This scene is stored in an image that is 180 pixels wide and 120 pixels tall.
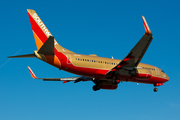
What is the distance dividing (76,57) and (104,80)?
8.81m

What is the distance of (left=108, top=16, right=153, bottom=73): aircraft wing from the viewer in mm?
26250

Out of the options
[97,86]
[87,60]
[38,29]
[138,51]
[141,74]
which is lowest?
[97,86]

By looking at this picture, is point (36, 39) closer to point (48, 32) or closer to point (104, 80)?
point (48, 32)

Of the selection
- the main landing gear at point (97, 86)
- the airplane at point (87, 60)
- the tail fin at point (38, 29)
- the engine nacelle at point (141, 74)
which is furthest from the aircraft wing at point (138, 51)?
the tail fin at point (38, 29)

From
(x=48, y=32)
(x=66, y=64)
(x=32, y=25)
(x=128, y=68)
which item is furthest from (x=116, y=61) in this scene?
(x=32, y=25)

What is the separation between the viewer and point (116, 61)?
35375 millimetres

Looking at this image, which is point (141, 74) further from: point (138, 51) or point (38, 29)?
point (38, 29)

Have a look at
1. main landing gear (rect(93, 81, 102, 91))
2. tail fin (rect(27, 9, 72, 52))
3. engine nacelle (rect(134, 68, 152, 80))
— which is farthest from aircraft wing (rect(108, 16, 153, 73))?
tail fin (rect(27, 9, 72, 52))

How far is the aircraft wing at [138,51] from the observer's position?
2625 centimetres

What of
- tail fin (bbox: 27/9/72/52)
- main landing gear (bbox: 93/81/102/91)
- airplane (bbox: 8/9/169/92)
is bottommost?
main landing gear (bbox: 93/81/102/91)

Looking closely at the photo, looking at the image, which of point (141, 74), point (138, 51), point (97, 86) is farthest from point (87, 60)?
point (141, 74)

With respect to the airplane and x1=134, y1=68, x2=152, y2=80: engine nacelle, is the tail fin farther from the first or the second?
x1=134, y1=68, x2=152, y2=80: engine nacelle

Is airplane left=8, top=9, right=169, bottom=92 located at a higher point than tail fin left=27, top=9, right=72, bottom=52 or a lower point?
lower

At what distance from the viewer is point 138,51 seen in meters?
29.6
